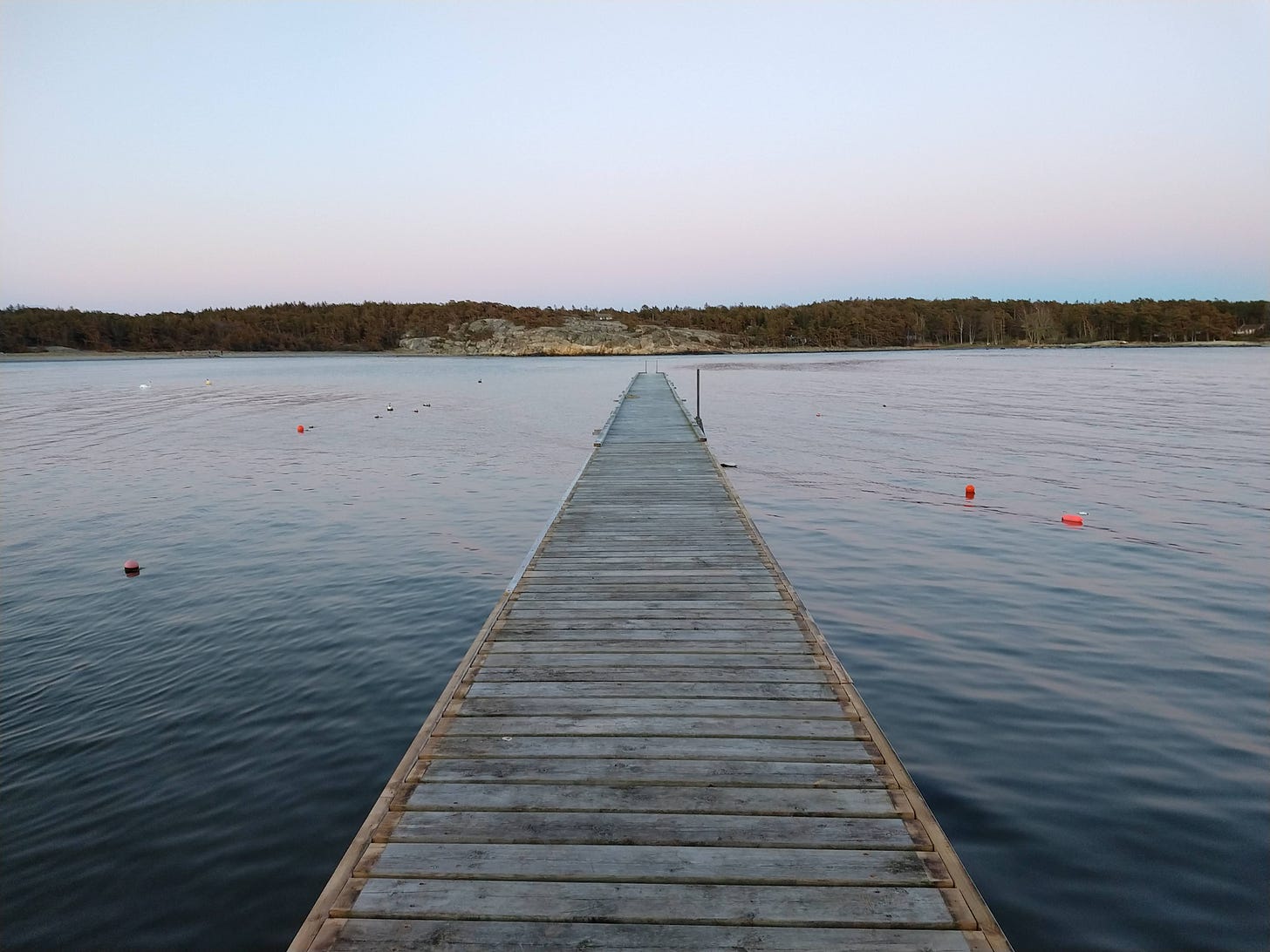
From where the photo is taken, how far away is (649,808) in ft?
14.2

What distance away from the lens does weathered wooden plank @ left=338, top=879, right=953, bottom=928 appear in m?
3.46

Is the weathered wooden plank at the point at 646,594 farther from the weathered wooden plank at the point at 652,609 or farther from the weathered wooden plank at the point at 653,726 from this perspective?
the weathered wooden plank at the point at 653,726

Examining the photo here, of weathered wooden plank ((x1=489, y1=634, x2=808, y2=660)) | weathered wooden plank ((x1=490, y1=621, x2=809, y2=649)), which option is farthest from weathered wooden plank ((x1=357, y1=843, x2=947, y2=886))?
weathered wooden plank ((x1=490, y1=621, x2=809, y2=649))

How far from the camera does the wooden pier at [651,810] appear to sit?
11.3ft

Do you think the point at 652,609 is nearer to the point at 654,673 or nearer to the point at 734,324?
the point at 654,673

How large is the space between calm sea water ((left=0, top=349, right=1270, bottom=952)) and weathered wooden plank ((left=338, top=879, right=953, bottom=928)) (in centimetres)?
195

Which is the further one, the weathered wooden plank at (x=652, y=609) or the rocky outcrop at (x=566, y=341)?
the rocky outcrop at (x=566, y=341)

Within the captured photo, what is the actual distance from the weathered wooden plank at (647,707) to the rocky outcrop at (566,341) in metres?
140

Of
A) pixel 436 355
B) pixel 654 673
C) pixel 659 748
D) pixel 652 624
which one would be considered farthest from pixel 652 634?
pixel 436 355

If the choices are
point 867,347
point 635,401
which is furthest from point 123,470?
point 867,347

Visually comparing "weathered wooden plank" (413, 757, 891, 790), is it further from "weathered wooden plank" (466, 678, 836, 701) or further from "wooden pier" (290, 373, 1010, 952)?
"weathered wooden plank" (466, 678, 836, 701)

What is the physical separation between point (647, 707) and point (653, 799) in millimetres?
1179

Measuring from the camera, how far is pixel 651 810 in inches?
170

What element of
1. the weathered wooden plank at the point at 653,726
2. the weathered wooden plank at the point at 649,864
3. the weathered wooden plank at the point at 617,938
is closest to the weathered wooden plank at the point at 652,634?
the weathered wooden plank at the point at 653,726
